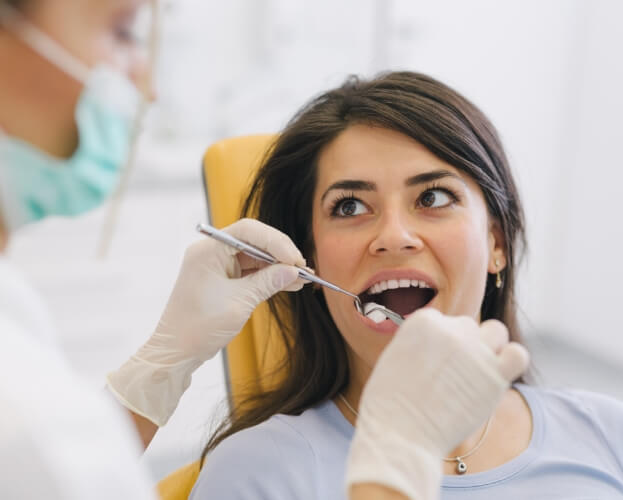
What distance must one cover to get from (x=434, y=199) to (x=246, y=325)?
1.68 feet

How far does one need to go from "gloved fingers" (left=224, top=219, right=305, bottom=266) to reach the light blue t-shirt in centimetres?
30

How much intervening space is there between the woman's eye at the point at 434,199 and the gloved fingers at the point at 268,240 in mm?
251

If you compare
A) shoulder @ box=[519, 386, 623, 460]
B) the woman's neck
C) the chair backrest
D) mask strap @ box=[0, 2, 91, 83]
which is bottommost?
shoulder @ box=[519, 386, 623, 460]

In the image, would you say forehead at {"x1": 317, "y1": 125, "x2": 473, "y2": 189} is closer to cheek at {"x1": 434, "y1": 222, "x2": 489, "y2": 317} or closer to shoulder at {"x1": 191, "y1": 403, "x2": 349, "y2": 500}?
cheek at {"x1": 434, "y1": 222, "x2": 489, "y2": 317}

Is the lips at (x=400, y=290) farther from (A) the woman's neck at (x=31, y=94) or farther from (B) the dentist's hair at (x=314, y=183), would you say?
(A) the woman's neck at (x=31, y=94)

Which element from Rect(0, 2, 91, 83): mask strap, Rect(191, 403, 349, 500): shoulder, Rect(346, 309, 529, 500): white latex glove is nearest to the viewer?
Rect(0, 2, 91, 83): mask strap

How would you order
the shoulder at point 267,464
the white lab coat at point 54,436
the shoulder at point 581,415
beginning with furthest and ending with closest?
the shoulder at point 581,415 → the shoulder at point 267,464 → the white lab coat at point 54,436

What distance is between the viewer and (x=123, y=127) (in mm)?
937

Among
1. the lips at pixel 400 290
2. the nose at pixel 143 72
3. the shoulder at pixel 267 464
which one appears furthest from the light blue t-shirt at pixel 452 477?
the nose at pixel 143 72

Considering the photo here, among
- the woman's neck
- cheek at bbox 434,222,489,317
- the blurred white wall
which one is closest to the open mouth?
cheek at bbox 434,222,489,317

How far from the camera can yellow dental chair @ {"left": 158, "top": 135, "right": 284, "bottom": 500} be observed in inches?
58.2

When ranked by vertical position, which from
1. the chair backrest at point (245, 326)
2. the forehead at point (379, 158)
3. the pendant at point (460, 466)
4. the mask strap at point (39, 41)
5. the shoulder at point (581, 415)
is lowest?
the pendant at point (460, 466)

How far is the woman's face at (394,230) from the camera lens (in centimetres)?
118

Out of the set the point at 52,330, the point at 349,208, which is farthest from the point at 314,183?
the point at 52,330
